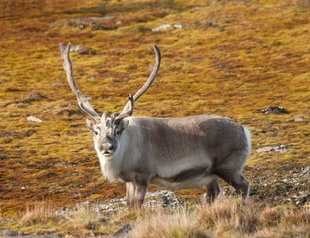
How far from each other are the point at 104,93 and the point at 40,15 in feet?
100

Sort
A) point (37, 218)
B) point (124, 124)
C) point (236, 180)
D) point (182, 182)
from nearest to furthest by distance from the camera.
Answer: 1. point (37, 218)
2. point (124, 124)
3. point (182, 182)
4. point (236, 180)

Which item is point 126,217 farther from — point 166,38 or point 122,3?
point 122,3

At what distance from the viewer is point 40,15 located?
197 feet

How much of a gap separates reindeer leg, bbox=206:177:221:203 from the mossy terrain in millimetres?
1808

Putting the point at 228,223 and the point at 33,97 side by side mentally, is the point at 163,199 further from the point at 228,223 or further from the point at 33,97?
the point at 33,97

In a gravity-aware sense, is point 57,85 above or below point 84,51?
below

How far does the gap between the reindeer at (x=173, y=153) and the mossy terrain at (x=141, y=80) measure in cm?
191

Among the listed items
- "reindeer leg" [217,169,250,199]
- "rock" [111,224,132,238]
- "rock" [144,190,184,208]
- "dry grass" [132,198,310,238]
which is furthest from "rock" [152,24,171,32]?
"rock" [111,224,132,238]

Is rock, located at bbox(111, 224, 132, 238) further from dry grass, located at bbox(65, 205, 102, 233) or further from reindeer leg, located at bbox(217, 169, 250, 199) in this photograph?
reindeer leg, located at bbox(217, 169, 250, 199)

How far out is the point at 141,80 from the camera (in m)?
36.9

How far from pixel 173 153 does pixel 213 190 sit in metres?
1.22

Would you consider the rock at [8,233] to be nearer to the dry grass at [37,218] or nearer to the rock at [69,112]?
the dry grass at [37,218]

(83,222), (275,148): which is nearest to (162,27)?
(275,148)

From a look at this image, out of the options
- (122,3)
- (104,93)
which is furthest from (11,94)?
(122,3)
